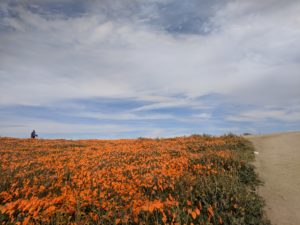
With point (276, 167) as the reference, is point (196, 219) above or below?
below

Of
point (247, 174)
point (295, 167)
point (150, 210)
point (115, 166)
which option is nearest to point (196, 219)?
point (150, 210)

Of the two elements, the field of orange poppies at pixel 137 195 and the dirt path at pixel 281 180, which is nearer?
the field of orange poppies at pixel 137 195

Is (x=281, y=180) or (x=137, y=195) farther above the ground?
(x=281, y=180)

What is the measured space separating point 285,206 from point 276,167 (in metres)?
4.40

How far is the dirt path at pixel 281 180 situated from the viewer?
7.91m

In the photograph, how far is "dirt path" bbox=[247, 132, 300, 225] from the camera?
311 inches

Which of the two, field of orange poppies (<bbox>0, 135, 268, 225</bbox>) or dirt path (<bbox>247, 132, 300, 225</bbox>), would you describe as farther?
dirt path (<bbox>247, 132, 300, 225</bbox>)

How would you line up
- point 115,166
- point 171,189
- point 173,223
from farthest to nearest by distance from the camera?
point 115,166
point 171,189
point 173,223

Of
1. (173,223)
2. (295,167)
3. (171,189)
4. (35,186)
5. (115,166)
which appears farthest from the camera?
(115,166)

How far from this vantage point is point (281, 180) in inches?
418

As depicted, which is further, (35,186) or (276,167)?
(276,167)

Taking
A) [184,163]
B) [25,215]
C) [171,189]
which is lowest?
[25,215]

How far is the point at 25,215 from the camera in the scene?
25.4 feet

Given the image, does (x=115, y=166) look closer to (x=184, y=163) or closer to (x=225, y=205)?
(x=184, y=163)
